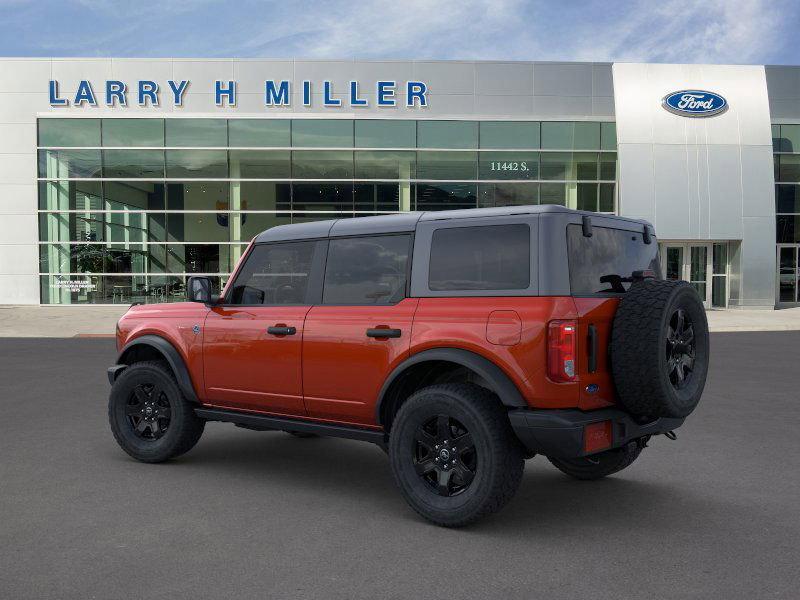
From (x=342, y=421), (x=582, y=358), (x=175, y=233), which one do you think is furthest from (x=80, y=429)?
(x=175, y=233)

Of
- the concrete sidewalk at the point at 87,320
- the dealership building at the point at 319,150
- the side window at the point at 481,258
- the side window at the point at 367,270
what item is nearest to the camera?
the side window at the point at 481,258

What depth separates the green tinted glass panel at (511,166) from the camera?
90.2 feet

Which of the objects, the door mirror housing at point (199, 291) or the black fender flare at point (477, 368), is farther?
Result: the door mirror housing at point (199, 291)

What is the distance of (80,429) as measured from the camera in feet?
23.8

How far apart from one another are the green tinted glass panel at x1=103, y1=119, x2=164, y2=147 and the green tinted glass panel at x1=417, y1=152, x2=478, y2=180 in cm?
961

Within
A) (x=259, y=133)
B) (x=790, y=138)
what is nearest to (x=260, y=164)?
(x=259, y=133)

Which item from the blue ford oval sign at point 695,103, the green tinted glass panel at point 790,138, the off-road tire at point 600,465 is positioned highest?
the blue ford oval sign at point 695,103

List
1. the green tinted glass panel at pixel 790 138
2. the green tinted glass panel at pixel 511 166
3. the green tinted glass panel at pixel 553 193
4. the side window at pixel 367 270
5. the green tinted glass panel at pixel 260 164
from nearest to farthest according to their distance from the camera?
the side window at pixel 367 270
the green tinted glass panel at pixel 260 164
the green tinted glass panel at pixel 553 193
the green tinted glass panel at pixel 511 166
the green tinted glass panel at pixel 790 138

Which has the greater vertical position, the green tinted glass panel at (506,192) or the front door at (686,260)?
the green tinted glass panel at (506,192)

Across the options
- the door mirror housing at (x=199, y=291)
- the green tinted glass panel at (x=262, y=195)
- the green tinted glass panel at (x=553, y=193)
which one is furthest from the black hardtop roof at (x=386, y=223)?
the green tinted glass panel at (x=553, y=193)

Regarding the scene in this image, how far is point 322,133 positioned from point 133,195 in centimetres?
736

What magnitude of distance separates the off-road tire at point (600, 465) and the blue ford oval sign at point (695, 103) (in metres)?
23.8

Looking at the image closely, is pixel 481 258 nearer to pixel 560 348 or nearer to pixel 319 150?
pixel 560 348

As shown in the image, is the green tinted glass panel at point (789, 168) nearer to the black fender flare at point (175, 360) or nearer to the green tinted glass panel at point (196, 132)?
the green tinted glass panel at point (196, 132)
